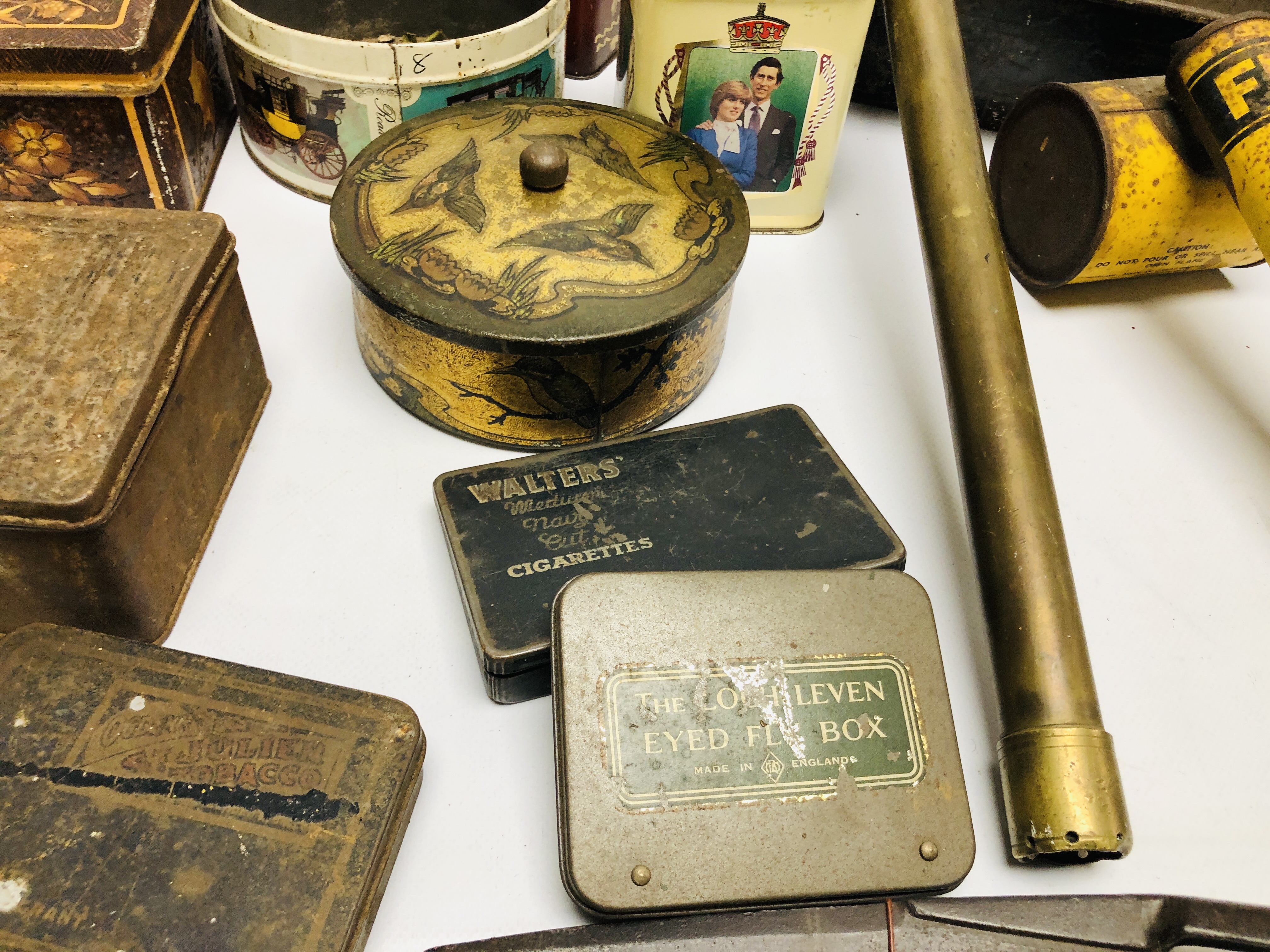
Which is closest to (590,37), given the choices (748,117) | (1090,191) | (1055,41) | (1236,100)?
(748,117)

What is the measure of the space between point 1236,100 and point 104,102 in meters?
1.49

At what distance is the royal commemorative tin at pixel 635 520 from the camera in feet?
3.51

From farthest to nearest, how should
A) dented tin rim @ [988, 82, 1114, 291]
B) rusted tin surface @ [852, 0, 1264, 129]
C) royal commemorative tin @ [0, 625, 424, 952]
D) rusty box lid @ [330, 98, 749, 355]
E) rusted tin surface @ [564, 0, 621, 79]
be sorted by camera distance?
rusted tin surface @ [564, 0, 621, 79] < rusted tin surface @ [852, 0, 1264, 129] < dented tin rim @ [988, 82, 1114, 291] < rusty box lid @ [330, 98, 749, 355] < royal commemorative tin @ [0, 625, 424, 952]

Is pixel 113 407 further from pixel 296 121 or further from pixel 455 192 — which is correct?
pixel 296 121

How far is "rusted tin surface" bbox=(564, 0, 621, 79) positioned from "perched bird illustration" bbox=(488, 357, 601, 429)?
0.83m

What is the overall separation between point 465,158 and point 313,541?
546mm

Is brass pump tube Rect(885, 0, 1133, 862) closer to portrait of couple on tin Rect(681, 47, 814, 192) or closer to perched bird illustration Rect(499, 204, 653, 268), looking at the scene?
portrait of couple on tin Rect(681, 47, 814, 192)

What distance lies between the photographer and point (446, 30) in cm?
181

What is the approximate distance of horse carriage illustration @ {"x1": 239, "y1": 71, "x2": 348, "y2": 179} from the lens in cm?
148

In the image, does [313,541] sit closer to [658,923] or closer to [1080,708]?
[658,923]

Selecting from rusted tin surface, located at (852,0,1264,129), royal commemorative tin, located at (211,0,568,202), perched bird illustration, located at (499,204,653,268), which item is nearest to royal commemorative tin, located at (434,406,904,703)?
perched bird illustration, located at (499,204,653,268)

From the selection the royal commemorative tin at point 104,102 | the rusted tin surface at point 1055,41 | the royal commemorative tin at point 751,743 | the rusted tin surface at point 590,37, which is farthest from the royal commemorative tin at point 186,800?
the rusted tin surface at point 1055,41

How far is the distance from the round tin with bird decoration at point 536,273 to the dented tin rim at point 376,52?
93 mm

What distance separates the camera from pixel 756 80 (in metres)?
1.50
